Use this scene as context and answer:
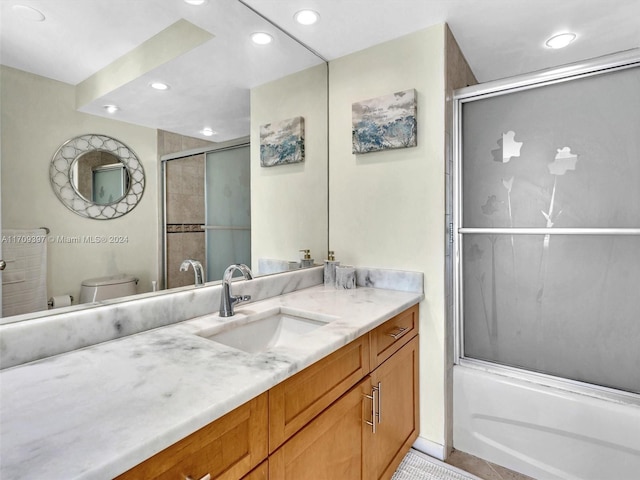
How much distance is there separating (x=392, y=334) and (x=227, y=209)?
0.95 meters

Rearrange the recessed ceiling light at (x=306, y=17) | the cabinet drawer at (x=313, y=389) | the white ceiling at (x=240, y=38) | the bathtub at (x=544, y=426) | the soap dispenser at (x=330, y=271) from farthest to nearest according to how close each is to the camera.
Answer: the soap dispenser at (x=330, y=271)
the recessed ceiling light at (x=306, y=17)
the bathtub at (x=544, y=426)
the white ceiling at (x=240, y=38)
the cabinet drawer at (x=313, y=389)

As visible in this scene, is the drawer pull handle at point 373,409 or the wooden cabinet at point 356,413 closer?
the wooden cabinet at point 356,413

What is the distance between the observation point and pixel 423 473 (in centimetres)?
169

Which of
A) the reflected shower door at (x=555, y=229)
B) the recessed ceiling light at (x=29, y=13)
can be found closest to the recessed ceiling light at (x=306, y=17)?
the reflected shower door at (x=555, y=229)

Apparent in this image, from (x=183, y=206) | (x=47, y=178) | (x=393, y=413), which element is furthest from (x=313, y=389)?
(x=47, y=178)

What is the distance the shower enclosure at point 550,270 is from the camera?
1497 millimetres

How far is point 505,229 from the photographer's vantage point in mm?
1735

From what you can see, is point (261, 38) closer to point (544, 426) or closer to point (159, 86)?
point (159, 86)

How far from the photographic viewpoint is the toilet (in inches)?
42.6

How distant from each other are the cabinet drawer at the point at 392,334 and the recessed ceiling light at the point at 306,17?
149cm

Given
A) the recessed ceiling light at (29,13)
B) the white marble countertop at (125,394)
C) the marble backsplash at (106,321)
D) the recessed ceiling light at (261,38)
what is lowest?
the white marble countertop at (125,394)

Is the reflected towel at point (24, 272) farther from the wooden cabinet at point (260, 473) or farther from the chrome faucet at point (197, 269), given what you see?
the wooden cabinet at point (260, 473)

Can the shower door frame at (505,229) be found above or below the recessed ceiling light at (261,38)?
below

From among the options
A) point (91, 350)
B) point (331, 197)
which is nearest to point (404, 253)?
point (331, 197)
